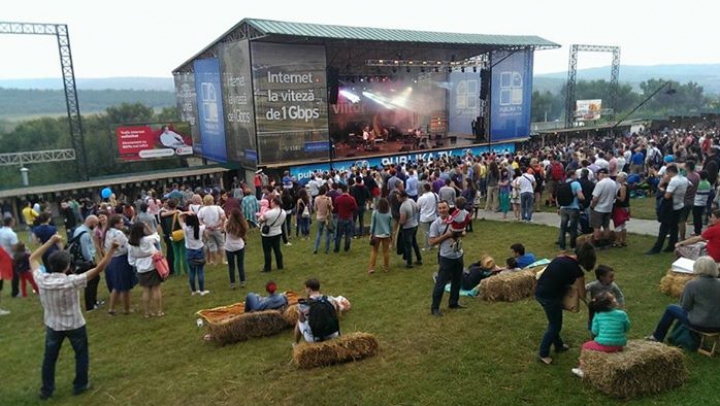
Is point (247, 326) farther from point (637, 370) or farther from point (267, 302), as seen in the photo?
point (637, 370)

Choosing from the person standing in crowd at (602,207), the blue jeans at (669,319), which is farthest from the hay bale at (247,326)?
the person standing in crowd at (602,207)

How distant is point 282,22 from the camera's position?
20.2m

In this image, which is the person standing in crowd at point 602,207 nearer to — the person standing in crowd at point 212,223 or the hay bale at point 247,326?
the hay bale at point 247,326

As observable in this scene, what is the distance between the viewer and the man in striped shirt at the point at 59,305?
14.5ft

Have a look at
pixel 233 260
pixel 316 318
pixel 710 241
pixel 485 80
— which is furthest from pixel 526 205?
pixel 485 80

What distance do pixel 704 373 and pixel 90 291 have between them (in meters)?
7.72

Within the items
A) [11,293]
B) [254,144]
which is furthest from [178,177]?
[11,293]

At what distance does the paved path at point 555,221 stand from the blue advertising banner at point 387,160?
21.8 feet

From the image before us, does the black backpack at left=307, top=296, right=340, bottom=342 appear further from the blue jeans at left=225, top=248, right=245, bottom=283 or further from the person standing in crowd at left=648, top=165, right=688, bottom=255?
the person standing in crowd at left=648, top=165, right=688, bottom=255

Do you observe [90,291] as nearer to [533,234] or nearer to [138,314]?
[138,314]

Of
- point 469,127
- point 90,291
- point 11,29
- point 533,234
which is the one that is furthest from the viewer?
point 469,127

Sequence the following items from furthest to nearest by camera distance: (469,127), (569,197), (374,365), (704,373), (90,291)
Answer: (469,127), (569,197), (90,291), (374,365), (704,373)

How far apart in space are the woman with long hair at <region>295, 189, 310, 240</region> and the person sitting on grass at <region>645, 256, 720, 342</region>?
26.3 feet

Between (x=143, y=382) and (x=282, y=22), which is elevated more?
(x=282, y=22)
